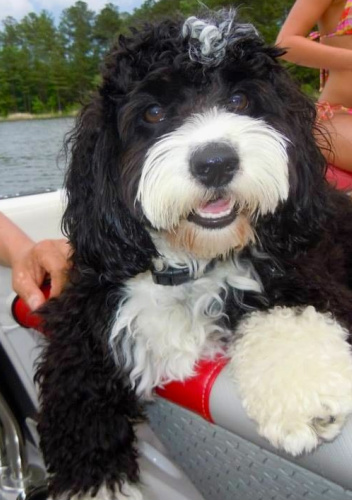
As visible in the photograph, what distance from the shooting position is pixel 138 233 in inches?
51.7

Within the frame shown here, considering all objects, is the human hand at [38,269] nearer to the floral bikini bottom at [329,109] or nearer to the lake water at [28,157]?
the lake water at [28,157]

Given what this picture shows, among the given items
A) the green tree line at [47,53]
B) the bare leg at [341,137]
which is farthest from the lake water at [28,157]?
the bare leg at [341,137]

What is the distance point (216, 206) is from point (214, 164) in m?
0.15

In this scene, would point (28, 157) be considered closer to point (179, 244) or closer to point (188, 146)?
point (179, 244)

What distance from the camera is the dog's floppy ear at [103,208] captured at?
129 cm

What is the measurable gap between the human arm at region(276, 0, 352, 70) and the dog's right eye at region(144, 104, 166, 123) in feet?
3.36

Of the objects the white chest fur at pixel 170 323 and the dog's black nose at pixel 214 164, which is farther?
the white chest fur at pixel 170 323

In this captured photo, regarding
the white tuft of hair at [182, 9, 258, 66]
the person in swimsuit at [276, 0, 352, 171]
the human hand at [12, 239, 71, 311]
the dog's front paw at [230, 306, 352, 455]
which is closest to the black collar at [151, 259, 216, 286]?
the dog's front paw at [230, 306, 352, 455]

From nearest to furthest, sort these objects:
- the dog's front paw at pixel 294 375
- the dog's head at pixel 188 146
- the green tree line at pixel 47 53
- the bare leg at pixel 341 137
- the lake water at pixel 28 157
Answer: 1. the dog's front paw at pixel 294 375
2. the dog's head at pixel 188 146
3. the green tree line at pixel 47 53
4. the lake water at pixel 28 157
5. the bare leg at pixel 341 137

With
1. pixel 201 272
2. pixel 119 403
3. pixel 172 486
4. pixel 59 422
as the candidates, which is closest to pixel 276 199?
pixel 201 272

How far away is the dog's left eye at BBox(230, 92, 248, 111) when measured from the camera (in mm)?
1278

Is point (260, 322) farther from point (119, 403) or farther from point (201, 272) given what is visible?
point (119, 403)

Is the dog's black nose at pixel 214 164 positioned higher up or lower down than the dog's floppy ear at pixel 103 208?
higher up

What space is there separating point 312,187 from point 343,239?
0.49m
